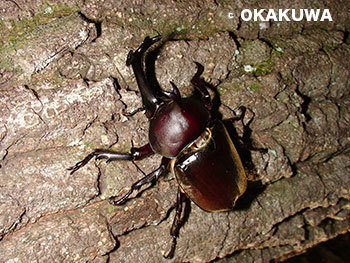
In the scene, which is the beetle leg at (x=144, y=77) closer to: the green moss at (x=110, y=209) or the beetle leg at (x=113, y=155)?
the beetle leg at (x=113, y=155)

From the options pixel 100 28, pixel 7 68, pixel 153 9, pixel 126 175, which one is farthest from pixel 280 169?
pixel 7 68

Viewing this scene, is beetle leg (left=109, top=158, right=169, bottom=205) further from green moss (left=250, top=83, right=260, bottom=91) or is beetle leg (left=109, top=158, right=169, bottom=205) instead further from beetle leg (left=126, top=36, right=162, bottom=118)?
green moss (left=250, top=83, right=260, bottom=91)

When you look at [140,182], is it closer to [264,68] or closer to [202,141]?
[202,141]

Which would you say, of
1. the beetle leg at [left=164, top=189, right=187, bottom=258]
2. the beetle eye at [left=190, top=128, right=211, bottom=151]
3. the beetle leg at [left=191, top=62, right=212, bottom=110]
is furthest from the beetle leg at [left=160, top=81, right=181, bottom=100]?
the beetle leg at [left=164, top=189, right=187, bottom=258]

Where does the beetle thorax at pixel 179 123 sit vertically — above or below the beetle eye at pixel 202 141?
above

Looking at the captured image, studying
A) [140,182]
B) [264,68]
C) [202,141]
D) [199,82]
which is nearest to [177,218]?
[140,182]

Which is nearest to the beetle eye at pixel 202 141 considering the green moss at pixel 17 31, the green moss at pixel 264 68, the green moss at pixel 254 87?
the green moss at pixel 254 87
